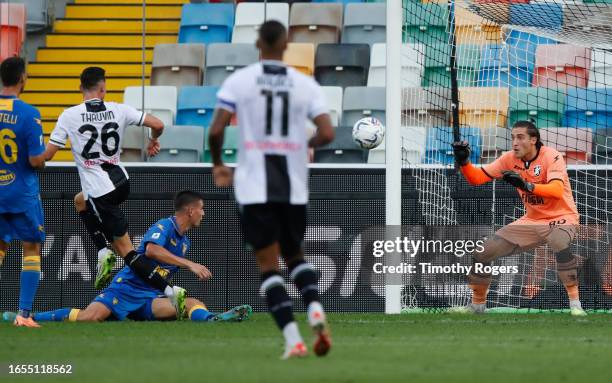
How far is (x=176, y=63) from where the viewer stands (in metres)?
16.3

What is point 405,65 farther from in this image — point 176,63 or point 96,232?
point 96,232

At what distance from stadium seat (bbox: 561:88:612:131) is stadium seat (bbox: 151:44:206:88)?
16.4 feet

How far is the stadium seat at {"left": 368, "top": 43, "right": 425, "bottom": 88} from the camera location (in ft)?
45.4

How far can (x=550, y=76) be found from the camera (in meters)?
14.8

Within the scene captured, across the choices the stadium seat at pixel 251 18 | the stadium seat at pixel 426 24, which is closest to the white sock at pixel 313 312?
the stadium seat at pixel 426 24

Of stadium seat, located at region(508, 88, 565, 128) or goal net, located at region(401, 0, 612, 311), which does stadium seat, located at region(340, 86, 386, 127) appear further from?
stadium seat, located at region(508, 88, 565, 128)

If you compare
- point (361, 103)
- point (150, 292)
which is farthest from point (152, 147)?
point (361, 103)

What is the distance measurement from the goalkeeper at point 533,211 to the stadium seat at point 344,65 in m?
4.73

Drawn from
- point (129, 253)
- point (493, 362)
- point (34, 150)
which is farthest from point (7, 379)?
point (129, 253)

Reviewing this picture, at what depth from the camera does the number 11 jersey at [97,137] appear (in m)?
10.1

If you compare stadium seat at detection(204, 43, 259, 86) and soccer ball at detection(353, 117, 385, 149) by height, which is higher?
stadium seat at detection(204, 43, 259, 86)

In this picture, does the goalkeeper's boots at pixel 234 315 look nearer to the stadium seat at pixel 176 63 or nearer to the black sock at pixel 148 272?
the black sock at pixel 148 272

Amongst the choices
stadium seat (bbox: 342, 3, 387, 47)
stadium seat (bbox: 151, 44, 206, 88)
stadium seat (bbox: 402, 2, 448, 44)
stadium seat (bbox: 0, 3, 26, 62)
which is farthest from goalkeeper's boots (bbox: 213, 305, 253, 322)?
stadium seat (bbox: 0, 3, 26, 62)

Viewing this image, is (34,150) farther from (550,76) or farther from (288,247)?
(550,76)
